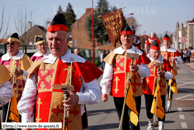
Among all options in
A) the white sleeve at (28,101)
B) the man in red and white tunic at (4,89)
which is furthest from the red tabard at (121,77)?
the white sleeve at (28,101)

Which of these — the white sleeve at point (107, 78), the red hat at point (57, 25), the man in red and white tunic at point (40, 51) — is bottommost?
the white sleeve at point (107, 78)

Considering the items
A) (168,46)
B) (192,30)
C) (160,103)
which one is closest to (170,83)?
(168,46)

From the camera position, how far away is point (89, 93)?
10.6ft

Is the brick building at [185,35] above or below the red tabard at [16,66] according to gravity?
above

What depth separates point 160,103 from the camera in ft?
21.5

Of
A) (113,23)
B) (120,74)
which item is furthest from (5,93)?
(113,23)

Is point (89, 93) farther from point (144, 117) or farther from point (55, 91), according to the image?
point (144, 117)

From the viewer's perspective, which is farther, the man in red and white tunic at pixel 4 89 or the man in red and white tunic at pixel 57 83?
the man in red and white tunic at pixel 4 89

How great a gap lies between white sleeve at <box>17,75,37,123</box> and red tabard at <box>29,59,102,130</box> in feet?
0.31

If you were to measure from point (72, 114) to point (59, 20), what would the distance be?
103cm

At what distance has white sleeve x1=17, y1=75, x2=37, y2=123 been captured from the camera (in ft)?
10.7

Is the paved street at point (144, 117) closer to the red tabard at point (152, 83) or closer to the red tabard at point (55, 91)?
the red tabard at point (152, 83)

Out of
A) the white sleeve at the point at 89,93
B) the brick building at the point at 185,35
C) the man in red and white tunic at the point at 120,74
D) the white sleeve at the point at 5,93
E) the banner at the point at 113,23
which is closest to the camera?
the white sleeve at the point at 89,93

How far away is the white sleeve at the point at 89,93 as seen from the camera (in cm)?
314
